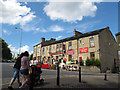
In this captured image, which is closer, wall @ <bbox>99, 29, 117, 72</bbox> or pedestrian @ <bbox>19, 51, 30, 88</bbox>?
pedestrian @ <bbox>19, 51, 30, 88</bbox>

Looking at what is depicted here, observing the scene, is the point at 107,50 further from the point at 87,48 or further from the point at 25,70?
the point at 25,70

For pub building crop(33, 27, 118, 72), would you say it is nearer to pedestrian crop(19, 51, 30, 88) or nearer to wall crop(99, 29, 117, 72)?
wall crop(99, 29, 117, 72)

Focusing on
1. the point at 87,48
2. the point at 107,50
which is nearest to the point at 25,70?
the point at 87,48

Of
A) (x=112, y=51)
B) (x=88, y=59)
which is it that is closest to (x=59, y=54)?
(x=88, y=59)

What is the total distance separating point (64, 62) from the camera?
2973 centimetres

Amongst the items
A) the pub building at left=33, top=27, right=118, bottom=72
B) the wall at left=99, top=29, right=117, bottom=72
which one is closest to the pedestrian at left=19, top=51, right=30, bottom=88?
the pub building at left=33, top=27, right=118, bottom=72

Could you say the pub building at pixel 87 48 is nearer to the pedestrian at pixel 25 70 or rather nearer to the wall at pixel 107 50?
the wall at pixel 107 50

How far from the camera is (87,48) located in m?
25.8

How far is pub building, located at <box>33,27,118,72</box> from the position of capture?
80.3 ft

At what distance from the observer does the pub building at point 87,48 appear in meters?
24.5

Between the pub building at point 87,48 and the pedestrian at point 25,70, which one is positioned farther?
the pub building at point 87,48

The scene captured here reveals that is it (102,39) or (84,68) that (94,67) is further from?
(102,39)

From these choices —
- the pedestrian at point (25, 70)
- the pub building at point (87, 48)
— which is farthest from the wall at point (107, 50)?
the pedestrian at point (25, 70)

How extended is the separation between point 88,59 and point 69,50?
6.87 meters
